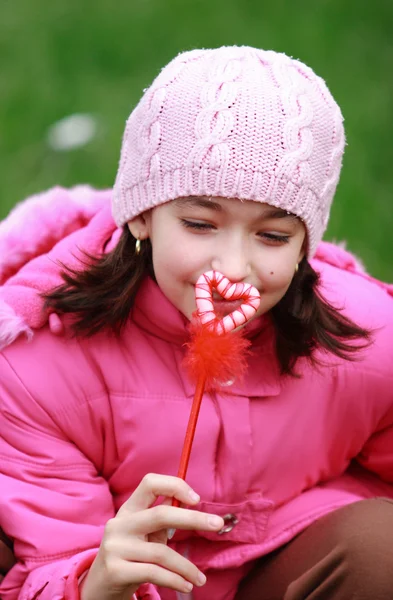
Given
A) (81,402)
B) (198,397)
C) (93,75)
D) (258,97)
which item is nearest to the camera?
(198,397)

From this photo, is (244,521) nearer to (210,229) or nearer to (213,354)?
(213,354)

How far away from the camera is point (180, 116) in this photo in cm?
170

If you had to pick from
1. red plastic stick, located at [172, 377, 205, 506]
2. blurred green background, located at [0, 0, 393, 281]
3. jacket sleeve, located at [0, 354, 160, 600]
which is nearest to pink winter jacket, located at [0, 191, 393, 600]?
jacket sleeve, located at [0, 354, 160, 600]

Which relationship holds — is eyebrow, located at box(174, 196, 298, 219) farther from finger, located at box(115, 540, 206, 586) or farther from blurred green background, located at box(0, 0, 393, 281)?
blurred green background, located at box(0, 0, 393, 281)

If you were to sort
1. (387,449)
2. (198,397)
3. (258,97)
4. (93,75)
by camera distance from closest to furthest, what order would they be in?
1. (198,397)
2. (258,97)
3. (387,449)
4. (93,75)

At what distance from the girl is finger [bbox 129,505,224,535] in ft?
0.04

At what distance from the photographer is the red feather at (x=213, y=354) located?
1.57m

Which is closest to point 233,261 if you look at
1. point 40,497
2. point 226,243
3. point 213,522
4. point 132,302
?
point 226,243

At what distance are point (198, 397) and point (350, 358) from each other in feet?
1.50

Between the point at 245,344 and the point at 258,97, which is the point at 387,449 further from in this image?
the point at 258,97

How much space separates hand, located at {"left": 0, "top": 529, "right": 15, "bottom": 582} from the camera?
1.82 m

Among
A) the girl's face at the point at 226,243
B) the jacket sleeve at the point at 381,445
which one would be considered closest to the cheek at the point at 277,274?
the girl's face at the point at 226,243

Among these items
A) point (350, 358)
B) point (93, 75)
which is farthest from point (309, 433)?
point (93, 75)

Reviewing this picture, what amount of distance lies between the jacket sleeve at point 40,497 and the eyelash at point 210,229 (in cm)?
42
